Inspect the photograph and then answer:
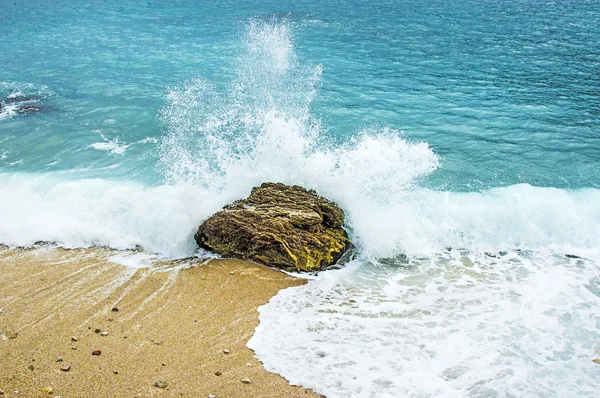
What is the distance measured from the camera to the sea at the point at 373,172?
683 centimetres

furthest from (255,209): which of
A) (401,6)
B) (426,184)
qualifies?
(401,6)

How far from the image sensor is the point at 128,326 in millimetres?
7094

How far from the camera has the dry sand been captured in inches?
235

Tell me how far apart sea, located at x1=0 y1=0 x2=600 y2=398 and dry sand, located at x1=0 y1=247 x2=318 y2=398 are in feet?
1.49

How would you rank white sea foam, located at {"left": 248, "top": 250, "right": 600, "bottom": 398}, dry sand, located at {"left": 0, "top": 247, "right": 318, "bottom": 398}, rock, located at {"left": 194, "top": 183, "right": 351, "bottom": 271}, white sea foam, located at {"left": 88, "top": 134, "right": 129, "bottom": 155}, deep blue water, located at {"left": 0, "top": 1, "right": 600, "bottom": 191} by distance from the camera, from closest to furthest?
dry sand, located at {"left": 0, "top": 247, "right": 318, "bottom": 398}, white sea foam, located at {"left": 248, "top": 250, "right": 600, "bottom": 398}, rock, located at {"left": 194, "top": 183, "right": 351, "bottom": 271}, deep blue water, located at {"left": 0, "top": 1, "right": 600, "bottom": 191}, white sea foam, located at {"left": 88, "top": 134, "right": 129, "bottom": 155}

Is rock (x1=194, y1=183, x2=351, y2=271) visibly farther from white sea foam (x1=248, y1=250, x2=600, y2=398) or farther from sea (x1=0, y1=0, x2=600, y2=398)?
white sea foam (x1=248, y1=250, x2=600, y2=398)

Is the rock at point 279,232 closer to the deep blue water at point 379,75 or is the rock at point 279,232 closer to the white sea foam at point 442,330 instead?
the white sea foam at point 442,330

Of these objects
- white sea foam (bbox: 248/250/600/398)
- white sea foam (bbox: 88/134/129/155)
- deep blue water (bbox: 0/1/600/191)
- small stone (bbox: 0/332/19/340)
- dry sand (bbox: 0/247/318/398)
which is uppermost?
deep blue water (bbox: 0/1/600/191)

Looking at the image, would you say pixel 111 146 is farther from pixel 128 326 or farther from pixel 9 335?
pixel 128 326

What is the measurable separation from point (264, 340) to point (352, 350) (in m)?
1.23

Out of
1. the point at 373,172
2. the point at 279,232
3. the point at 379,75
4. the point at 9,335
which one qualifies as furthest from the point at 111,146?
the point at 379,75

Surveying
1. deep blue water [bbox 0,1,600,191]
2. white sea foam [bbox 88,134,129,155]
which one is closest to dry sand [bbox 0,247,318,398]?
deep blue water [bbox 0,1,600,191]

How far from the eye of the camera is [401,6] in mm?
36875

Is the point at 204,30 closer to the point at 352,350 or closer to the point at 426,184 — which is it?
the point at 426,184
